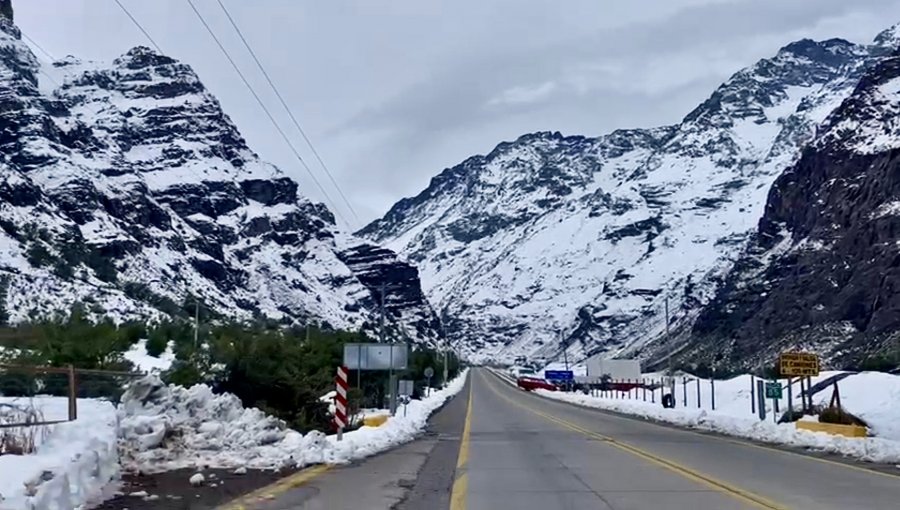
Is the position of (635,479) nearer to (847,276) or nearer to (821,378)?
(821,378)

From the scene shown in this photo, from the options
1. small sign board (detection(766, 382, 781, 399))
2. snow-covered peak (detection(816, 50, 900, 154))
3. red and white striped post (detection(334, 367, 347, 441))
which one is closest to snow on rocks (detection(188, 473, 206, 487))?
red and white striped post (detection(334, 367, 347, 441))

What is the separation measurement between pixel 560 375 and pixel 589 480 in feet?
349

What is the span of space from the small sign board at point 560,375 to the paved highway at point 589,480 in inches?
3655

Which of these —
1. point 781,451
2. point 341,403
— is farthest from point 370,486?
point 781,451

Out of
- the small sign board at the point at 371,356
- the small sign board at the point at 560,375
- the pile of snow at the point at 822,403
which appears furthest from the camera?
the small sign board at the point at 560,375

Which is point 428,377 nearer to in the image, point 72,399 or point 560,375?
point 560,375

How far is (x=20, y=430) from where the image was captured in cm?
1523

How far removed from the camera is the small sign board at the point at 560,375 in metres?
123

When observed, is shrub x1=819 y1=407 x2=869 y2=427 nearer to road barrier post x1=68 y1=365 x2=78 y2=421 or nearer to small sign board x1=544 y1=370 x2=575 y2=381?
road barrier post x1=68 y1=365 x2=78 y2=421

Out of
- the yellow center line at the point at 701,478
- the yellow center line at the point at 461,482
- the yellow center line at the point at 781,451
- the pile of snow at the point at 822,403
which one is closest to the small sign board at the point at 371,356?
the yellow center line at the point at 461,482

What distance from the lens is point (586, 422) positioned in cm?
4400

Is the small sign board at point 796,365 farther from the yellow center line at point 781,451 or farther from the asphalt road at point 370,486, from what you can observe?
the asphalt road at point 370,486

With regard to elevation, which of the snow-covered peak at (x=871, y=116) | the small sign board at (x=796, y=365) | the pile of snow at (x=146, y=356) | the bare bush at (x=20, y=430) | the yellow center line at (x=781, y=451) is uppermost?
the snow-covered peak at (x=871, y=116)

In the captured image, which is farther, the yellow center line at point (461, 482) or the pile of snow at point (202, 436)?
the pile of snow at point (202, 436)
